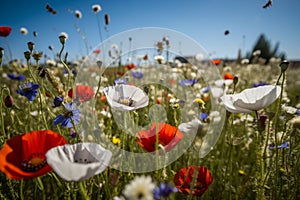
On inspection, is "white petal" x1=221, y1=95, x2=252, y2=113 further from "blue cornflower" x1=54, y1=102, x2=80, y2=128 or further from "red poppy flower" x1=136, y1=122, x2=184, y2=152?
"blue cornflower" x1=54, y1=102, x2=80, y2=128

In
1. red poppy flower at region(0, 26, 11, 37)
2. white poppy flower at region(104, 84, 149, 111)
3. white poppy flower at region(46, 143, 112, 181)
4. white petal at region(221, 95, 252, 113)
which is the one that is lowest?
white poppy flower at region(46, 143, 112, 181)

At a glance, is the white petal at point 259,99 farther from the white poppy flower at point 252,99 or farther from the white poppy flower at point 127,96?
the white poppy flower at point 127,96

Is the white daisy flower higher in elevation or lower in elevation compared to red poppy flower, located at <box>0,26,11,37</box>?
lower

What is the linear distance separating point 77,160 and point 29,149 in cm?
10

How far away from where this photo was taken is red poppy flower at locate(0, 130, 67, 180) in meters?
0.44

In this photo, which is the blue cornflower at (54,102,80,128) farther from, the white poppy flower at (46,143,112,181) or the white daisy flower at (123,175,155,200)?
the white daisy flower at (123,175,155,200)

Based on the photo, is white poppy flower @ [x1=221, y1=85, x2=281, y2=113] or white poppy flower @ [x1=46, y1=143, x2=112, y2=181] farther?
white poppy flower @ [x1=221, y1=85, x2=281, y2=113]

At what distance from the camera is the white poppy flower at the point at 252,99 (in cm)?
59

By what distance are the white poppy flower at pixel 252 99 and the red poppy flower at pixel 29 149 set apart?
0.42 meters

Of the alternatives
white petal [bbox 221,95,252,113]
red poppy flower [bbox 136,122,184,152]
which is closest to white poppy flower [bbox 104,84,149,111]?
red poppy flower [bbox 136,122,184,152]

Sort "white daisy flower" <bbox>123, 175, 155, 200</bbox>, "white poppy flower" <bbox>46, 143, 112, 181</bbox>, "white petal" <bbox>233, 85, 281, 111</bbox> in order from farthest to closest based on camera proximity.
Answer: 1. "white petal" <bbox>233, 85, 281, 111</bbox>
2. "white poppy flower" <bbox>46, 143, 112, 181</bbox>
3. "white daisy flower" <bbox>123, 175, 155, 200</bbox>

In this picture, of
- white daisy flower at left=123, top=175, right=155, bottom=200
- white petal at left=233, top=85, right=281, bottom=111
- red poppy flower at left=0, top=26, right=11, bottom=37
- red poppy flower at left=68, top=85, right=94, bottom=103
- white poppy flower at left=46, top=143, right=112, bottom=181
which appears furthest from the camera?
red poppy flower at left=0, top=26, right=11, bottom=37

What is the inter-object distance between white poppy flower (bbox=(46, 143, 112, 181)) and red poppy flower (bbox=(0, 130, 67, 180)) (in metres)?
0.04

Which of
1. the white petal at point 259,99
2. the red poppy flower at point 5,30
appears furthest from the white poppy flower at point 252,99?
the red poppy flower at point 5,30
